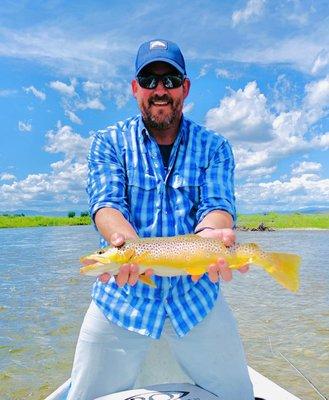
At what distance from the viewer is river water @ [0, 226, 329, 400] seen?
6.49 meters

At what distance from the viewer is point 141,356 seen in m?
3.47

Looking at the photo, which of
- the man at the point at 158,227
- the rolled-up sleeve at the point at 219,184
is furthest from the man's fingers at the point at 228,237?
the rolled-up sleeve at the point at 219,184

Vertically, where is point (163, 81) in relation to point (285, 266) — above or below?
above

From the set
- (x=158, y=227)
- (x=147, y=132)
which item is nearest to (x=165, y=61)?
(x=147, y=132)

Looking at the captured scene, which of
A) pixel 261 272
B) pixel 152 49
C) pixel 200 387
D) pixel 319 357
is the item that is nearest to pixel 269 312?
pixel 319 357

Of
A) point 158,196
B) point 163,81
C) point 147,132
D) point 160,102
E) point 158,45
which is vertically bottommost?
point 158,196

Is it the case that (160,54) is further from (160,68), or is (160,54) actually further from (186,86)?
(186,86)

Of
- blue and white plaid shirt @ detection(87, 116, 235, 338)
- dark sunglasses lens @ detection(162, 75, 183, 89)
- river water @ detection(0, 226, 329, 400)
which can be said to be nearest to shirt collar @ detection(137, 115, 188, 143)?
blue and white plaid shirt @ detection(87, 116, 235, 338)

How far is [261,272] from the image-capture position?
660 inches

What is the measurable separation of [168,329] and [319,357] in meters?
4.95

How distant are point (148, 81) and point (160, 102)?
0.56ft

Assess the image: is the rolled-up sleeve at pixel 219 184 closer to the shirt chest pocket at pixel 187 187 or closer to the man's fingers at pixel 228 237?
the shirt chest pocket at pixel 187 187

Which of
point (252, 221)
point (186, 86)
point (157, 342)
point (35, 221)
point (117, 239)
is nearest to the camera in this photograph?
point (117, 239)

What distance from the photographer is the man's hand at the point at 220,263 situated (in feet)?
10.1
